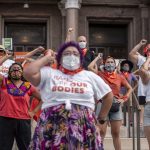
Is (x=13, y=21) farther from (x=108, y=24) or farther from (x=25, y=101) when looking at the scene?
(x=25, y=101)

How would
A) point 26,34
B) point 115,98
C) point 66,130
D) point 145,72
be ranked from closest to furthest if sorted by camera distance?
point 66,130, point 145,72, point 115,98, point 26,34

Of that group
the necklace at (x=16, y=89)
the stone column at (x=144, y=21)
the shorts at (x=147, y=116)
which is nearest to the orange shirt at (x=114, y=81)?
the shorts at (x=147, y=116)

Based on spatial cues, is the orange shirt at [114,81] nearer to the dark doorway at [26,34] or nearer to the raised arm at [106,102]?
the raised arm at [106,102]

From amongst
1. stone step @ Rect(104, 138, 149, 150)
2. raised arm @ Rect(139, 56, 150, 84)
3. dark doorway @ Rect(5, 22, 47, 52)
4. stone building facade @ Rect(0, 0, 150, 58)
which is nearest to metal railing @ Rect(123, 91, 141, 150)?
stone step @ Rect(104, 138, 149, 150)

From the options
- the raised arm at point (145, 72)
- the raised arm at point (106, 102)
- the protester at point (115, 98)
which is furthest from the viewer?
the protester at point (115, 98)

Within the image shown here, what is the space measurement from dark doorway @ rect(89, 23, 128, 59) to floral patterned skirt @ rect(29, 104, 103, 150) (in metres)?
15.8

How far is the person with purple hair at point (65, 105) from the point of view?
458cm

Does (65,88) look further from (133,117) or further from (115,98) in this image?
(133,117)

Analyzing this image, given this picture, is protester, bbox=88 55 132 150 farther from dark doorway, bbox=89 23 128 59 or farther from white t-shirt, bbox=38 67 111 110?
dark doorway, bbox=89 23 128 59

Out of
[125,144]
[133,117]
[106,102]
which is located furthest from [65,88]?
[125,144]

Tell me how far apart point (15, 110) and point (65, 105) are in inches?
82.4

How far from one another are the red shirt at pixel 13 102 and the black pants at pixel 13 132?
3.3 inches

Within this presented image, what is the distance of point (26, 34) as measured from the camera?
20.3 metres

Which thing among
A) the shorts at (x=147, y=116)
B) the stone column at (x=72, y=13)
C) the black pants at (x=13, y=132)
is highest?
the stone column at (x=72, y=13)
